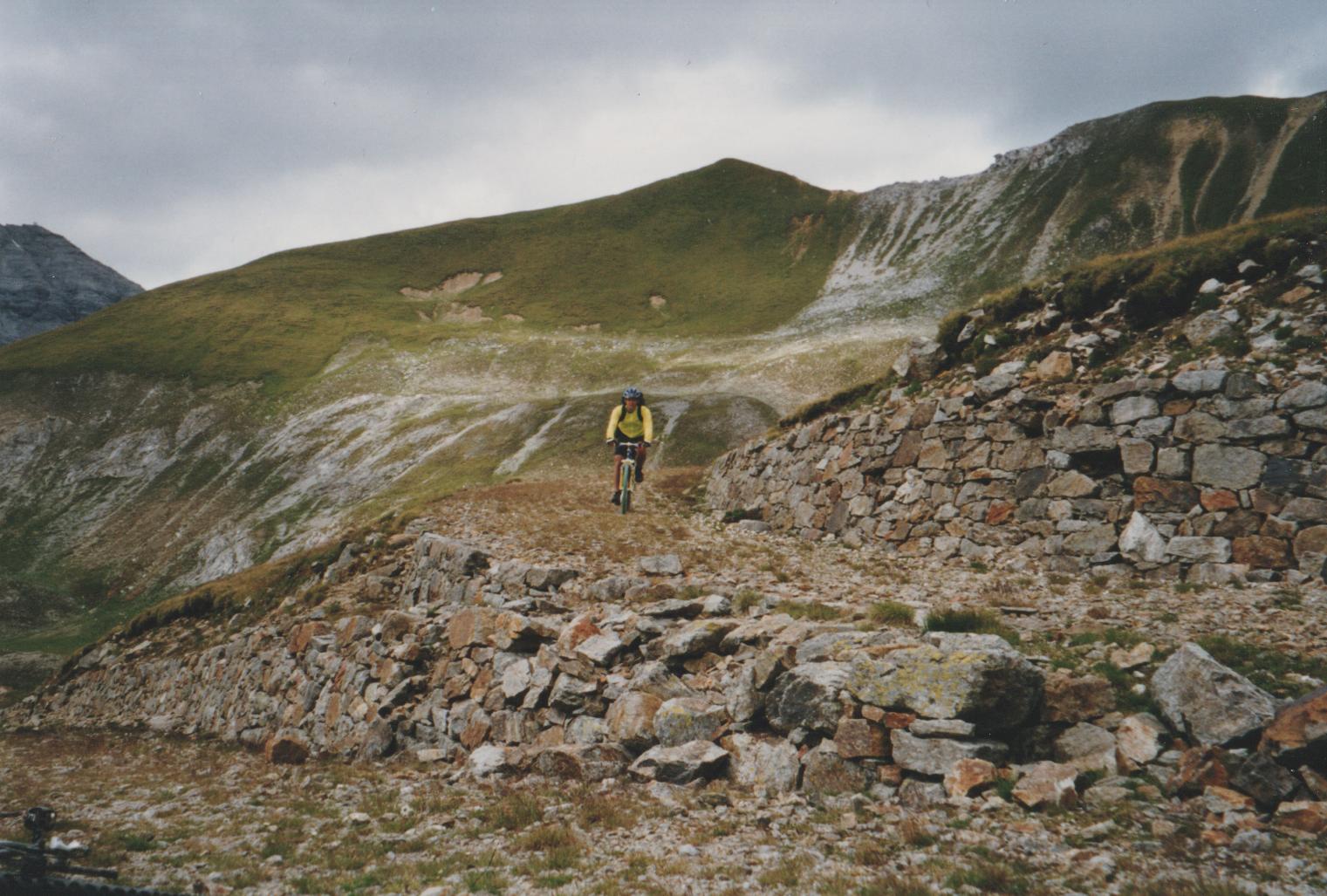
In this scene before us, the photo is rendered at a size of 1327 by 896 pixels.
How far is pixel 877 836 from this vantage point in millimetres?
7305

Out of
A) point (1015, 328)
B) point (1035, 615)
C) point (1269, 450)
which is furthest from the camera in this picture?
point (1015, 328)

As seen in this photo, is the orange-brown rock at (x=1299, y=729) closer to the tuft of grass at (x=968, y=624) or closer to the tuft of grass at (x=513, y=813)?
the tuft of grass at (x=968, y=624)

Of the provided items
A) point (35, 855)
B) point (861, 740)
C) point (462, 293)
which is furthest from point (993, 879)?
point (462, 293)

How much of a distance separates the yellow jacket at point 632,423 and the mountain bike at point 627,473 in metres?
0.38

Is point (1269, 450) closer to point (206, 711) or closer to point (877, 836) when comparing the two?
point (877, 836)

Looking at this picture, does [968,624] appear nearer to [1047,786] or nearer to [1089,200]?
[1047,786]

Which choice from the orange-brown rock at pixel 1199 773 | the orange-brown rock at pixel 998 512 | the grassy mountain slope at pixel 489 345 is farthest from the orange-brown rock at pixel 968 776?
the grassy mountain slope at pixel 489 345

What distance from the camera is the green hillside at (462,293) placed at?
13638cm

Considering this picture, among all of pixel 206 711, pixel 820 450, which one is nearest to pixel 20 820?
pixel 206 711

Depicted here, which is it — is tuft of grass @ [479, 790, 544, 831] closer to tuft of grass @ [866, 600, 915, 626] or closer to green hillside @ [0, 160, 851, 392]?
tuft of grass @ [866, 600, 915, 626]

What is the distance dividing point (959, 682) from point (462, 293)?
175940 millimetres

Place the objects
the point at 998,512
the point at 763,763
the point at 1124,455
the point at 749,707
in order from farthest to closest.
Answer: the point at 998,512, the point at 1124,455, the point at 749,707, the point at 763,763

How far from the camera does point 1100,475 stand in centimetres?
1698

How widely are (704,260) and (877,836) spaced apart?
177 metres
